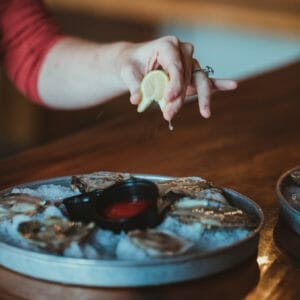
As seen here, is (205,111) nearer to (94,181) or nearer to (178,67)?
(178,67)

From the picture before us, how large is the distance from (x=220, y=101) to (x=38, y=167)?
631mm

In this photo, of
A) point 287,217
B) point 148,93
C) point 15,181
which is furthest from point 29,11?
point 287,217

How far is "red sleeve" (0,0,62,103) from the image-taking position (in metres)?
1.66

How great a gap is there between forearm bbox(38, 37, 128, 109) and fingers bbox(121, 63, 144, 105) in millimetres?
193

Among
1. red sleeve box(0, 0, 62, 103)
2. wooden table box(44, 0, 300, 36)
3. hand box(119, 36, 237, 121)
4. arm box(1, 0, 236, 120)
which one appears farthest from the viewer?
wooden table box(44, 0, 300, 36)

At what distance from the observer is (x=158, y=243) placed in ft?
2.64

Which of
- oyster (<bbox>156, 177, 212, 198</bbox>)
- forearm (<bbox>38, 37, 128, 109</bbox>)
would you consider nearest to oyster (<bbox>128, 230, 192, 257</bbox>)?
oyster (<bbox>156, 177, 212, 198</bbox>)

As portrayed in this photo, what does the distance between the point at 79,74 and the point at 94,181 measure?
1.94ft

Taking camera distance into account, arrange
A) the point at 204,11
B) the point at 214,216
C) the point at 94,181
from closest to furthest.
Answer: the point at 214,216
the point at 94,181
the point at 204,11

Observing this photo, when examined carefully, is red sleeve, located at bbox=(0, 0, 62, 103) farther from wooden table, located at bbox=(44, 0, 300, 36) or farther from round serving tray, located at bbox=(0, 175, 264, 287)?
wooden table, located at bbox=(44, 0, 300, 36)

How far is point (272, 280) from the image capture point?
0.86 meters

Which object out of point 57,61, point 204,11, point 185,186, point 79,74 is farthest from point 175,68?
point 204,11

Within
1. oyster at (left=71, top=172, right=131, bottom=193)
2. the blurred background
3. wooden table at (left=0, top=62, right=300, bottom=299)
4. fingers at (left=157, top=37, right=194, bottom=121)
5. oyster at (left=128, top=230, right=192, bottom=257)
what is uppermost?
fingers at (left=157, top=37, right=194, bottom=121)

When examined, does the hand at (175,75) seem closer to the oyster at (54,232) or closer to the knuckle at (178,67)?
the knuckle at (178,67)
